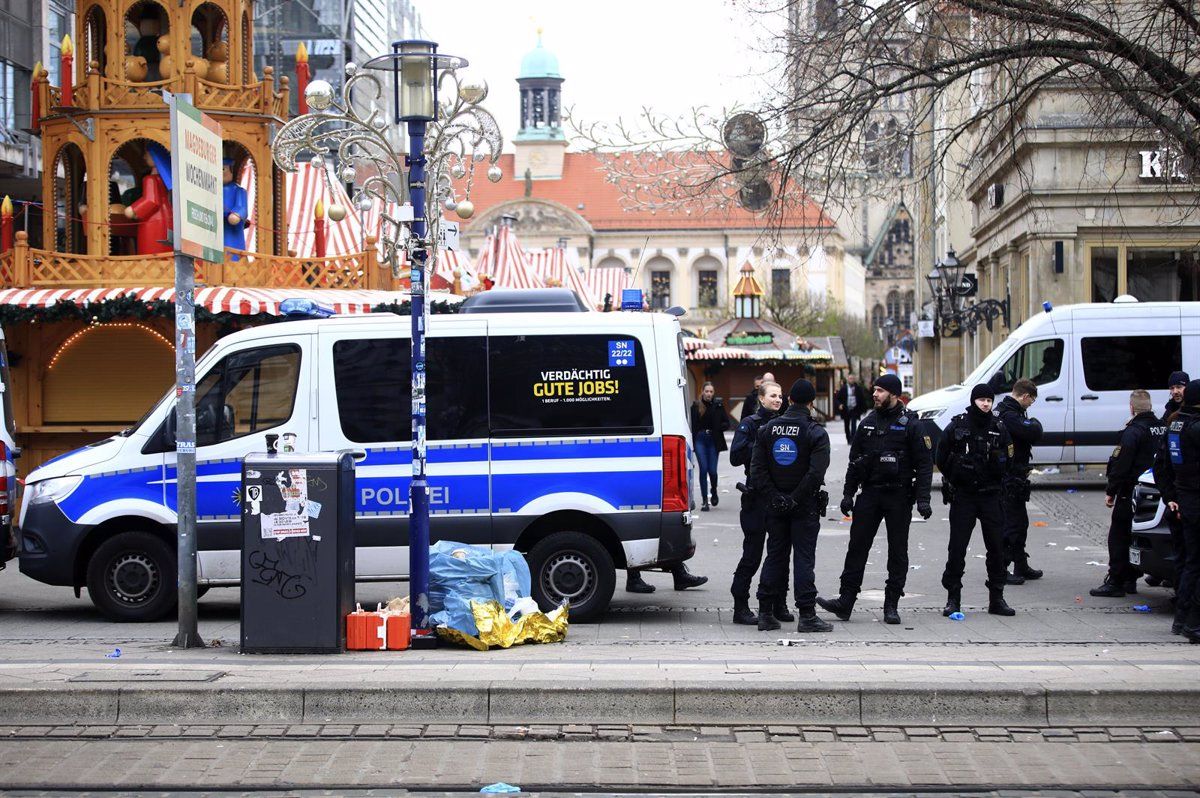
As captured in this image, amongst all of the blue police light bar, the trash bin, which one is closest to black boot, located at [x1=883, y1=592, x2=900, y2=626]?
the trash bin

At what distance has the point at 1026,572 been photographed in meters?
14.2

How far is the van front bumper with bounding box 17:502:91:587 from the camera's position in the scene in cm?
1187

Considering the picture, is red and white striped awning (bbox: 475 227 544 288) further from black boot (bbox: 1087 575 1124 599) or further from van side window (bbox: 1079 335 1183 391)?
black boot (bbox: 1087 575 1124 599)

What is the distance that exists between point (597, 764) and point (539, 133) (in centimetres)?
11944

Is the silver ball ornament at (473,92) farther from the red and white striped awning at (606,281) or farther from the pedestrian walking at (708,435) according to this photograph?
the red and white striped awning at (606,281)

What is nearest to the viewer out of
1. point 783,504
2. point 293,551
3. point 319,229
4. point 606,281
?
point 293,551

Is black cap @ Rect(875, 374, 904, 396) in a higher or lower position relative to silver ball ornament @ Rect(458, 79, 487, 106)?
lower

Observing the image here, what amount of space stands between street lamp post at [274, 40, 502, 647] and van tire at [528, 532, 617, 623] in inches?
41.8

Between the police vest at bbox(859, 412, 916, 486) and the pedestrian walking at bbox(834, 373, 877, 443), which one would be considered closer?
the police vest at bbox(859, 412, 916, 486)

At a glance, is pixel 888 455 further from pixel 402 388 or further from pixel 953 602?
pixel 402 388

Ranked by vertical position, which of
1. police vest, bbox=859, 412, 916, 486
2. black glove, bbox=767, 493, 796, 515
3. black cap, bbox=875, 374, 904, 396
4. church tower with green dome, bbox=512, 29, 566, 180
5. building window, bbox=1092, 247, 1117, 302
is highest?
church tower with green dome, bbox=512, 29, 566, 180

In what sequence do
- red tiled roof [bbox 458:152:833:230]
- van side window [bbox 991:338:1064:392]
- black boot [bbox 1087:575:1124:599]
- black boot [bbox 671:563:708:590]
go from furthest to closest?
1. red tiled roof [bbox 458:152:833:230]
2. van side window [bbox 991:338:1064:392]
3. black boot [bbox 671:563:708:590]
4. black boot [bbox 1087:575:1124:599]

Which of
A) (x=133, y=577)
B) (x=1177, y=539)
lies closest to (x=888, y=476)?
(x=1177, y=539)

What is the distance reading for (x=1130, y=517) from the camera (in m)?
13.0
